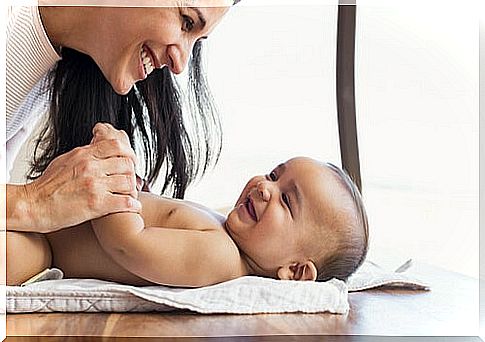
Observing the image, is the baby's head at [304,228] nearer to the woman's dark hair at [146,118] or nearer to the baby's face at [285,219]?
the baby's face at [285,219]

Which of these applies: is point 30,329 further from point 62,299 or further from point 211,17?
point 211,17

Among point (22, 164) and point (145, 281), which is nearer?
point (145, 281)

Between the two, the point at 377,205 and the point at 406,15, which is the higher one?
the point at 406,15

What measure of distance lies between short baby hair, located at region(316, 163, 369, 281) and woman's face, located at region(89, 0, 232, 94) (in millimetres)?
246

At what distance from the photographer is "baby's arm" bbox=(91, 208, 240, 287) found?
2.85 feet

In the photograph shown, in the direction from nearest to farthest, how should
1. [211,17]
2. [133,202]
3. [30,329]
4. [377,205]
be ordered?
1. [30,329]
2. [133,202]
3. [211,17]
4. [377,205]

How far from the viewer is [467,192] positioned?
1.22m

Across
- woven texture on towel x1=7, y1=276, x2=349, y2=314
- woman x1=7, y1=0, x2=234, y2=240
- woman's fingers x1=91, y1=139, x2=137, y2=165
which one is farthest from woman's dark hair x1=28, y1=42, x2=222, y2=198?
woven texture on towel x1=7, y1=276, x2=349, y2=314

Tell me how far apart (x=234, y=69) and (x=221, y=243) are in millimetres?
309

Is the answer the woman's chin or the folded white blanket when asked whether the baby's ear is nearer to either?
the folded white blanket

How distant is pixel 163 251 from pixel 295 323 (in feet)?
0.48

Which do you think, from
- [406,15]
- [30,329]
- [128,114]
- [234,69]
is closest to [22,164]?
[128,114]

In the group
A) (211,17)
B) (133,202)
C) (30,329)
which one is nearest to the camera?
(30,329)

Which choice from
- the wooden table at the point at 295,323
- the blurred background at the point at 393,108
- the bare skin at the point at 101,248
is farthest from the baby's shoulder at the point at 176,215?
the blurred background at the point at 393,108
